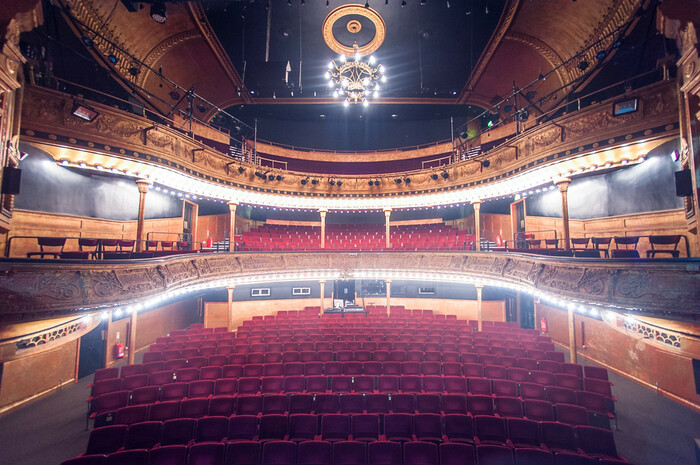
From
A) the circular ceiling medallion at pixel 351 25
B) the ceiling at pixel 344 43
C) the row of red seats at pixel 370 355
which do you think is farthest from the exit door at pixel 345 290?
the circular ceiling medallion at pixel 351 25

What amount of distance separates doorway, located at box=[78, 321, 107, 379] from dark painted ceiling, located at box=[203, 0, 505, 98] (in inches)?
501

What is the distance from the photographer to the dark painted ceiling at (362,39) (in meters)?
11.6

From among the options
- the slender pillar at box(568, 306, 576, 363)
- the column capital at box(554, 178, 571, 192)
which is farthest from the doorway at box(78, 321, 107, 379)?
the column capital at box(554, 178, 571, 192)

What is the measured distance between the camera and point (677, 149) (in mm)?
7656

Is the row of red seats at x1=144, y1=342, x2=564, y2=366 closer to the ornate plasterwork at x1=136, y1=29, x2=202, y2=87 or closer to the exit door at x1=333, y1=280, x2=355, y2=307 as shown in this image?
the exit door at x1=333, y1=280, x2=355, y2=307

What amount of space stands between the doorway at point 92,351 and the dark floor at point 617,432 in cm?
128

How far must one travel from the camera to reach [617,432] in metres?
6.78

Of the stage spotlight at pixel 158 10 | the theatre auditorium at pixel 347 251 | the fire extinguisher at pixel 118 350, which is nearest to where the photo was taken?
the theatre auditorium at pixel 347 251

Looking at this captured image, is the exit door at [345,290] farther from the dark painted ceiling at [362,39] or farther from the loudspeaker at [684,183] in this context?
the loudspeaker at [684,183]

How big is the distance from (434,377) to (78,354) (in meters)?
11.6

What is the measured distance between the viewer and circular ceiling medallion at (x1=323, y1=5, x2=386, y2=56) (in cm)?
1213

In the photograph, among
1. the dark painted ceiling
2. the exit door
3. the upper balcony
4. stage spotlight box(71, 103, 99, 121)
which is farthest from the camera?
the exit door

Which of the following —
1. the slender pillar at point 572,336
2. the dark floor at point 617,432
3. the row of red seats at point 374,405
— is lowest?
the dark floor at point 617,432

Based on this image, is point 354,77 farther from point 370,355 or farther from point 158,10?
point 370,355
